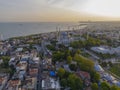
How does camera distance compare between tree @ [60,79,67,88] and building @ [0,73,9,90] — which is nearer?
tree @ [60,79,67,88]

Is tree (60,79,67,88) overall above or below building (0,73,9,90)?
above

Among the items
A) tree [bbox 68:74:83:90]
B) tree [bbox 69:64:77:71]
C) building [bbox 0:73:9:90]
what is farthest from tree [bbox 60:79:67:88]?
building [bbox 0:73:9:90]

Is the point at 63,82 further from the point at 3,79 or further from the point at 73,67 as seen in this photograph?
the point at 3,79

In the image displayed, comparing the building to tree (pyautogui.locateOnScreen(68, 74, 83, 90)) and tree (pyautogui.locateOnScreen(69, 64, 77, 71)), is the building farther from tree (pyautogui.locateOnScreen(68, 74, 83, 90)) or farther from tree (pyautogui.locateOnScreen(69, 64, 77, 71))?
tree (pyautogui.locateOnScreen(69, 64, 77, 71))

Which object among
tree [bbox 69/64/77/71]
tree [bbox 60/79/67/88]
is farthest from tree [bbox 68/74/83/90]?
tree [bbox 69/64/77/71]

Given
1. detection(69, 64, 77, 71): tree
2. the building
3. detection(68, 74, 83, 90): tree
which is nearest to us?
detection(68, 74, 83, 90): tree

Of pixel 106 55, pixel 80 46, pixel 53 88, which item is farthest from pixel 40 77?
pixel 80 46

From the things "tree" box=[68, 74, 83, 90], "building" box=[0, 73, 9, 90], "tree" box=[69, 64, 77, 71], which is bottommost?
"building" box=[0, 73, 9, 90]

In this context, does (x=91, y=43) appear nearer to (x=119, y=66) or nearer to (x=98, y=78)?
(x=119, y=66)

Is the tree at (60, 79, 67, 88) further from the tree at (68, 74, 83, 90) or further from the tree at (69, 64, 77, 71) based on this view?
the tree at (69, 64, 77, 71)

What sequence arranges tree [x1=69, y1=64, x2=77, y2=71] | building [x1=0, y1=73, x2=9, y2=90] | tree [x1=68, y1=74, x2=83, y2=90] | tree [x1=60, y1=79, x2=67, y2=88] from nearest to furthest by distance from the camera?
tree [x1=68, y1=74, x2=83, y2=90] < tree [x1=60, y1=79, x2=67, y2=88] < building [x1=0, y1=73, x2=9, y2=90] < tree [x1=69, y1=64, x2=77, y2=71]

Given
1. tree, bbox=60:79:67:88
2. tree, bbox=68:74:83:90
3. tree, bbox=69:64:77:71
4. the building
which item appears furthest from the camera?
tree, bbox=69:64:77:71
